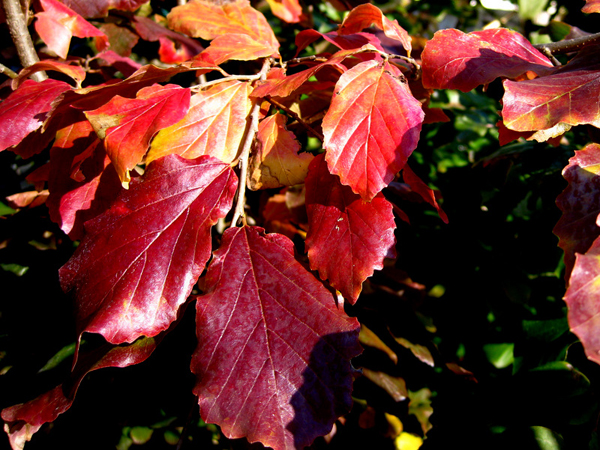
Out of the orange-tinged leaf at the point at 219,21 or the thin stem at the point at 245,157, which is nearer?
the thin stem at the point at 245,157

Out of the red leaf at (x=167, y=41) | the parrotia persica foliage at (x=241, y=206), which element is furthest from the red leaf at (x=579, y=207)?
the red leaf at (x=167, y=41)

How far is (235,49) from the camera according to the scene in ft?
2.49

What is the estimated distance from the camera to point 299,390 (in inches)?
21.9

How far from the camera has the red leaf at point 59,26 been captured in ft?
3.02

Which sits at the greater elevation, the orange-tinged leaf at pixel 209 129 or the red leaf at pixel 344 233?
the orange-tinged leaf at pixel 209 129

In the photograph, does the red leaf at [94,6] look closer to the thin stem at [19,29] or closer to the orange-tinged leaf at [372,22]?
the thin stem at [19,29]

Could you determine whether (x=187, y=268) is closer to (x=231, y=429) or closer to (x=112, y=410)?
(x=231, y=429)

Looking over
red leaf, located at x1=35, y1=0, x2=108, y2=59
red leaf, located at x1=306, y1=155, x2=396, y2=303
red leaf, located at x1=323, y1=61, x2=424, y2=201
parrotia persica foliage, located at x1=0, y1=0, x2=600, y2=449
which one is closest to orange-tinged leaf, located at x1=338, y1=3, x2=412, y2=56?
parrotia persica foliage, located at x1=0, y1=0, x2=600, y2=449

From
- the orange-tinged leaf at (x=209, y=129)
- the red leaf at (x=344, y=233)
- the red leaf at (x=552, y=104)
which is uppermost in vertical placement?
the red leaf at (x=552, y=104)

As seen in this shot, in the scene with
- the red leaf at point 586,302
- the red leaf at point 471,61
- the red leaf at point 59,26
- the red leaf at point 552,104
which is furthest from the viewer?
the red leaf at point 59,26

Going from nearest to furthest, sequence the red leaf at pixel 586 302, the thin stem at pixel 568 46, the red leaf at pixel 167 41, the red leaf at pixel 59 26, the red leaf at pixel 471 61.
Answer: the red leaf at pixel 586 302 → the red leaf at pixel 471 61 → the thin stem at pixel 568 46 → the red leaf at pixel 59 26 → the red leaf at pixel 167 41

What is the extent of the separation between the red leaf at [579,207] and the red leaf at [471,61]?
0.54ft

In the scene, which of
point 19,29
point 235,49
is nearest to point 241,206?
point 235,49

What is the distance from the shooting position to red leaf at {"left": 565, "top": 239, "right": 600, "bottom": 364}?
40 cm
